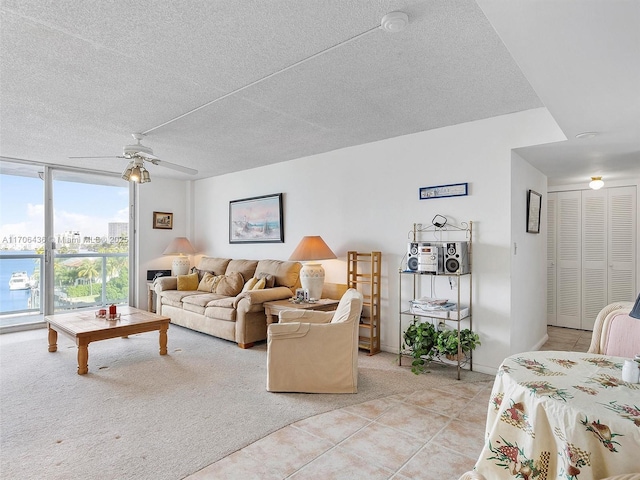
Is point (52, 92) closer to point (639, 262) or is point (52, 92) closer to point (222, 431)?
point (222, 431)

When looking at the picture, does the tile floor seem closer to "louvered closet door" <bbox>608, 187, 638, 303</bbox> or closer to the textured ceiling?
the textured ceiling

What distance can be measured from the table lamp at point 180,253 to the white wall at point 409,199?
1.34 meters

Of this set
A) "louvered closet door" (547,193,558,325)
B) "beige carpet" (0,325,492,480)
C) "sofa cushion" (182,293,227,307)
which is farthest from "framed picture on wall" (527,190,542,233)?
"sofa cushion" (182,293,227,307)

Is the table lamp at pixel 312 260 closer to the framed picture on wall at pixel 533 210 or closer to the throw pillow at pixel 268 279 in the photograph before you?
the throw pillow at pixel 268 279

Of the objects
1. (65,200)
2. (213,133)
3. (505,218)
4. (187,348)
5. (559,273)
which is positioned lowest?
(187,348)

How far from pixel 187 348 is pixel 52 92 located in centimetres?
286

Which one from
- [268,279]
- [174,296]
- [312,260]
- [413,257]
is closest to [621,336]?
[413,257]

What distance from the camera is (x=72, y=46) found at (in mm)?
2275

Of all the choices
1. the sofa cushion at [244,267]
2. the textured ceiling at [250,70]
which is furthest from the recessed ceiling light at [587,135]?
the sofa cushion at [244,267]

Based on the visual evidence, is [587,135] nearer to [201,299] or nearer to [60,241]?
[201,299]

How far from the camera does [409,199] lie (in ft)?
13.3

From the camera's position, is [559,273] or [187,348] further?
[559,273]

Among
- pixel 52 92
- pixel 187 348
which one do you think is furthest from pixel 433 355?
pixel 52 92

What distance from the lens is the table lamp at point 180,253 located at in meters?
6.36
